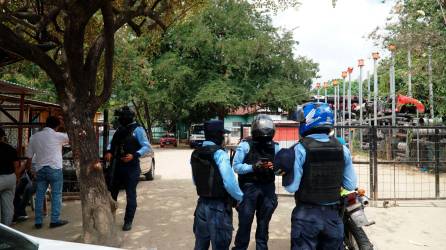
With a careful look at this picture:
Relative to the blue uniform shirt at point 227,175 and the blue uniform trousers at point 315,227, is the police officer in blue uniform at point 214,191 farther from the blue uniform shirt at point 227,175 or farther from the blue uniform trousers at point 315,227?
the blue uniform trousers at point 315,227

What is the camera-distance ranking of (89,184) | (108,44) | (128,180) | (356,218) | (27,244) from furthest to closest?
(128,180) < (108,44) < (89,184) < (356,218) < (27,244)

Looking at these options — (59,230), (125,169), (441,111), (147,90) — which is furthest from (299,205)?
(147,90)

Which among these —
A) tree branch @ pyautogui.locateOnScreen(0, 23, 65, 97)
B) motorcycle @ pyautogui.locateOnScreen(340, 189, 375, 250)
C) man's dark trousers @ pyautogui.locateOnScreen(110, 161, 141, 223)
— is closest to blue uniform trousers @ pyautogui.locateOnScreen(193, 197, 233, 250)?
motorcycle @ pyautogui.locateOnScreen(340, 189, 375, 250)

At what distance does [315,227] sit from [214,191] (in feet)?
3.40

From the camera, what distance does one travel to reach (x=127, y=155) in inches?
248

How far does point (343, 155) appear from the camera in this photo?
151 inches

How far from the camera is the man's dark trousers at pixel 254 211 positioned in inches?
189

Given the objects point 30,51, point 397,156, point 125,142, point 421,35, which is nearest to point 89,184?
point 125,142

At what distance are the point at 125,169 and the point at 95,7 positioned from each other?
7.84ft

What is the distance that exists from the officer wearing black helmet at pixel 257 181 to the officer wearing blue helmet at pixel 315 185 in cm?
100

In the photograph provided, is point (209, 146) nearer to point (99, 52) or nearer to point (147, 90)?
point (99, 52)

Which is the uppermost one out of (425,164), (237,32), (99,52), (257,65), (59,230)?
(237,32)

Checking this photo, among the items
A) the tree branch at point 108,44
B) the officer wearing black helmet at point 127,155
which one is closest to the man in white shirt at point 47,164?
the officer wearing black helmet at point 127,155

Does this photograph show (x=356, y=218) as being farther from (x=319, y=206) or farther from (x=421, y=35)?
(x=421, y=35)
